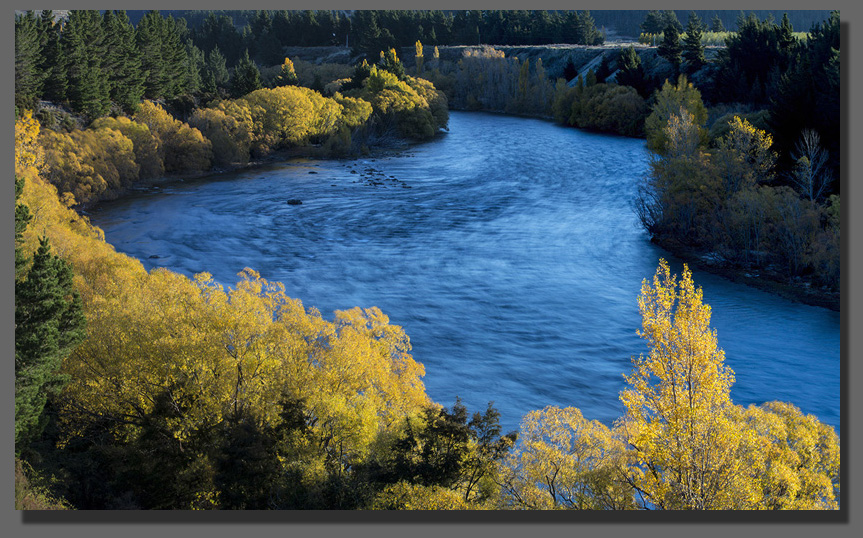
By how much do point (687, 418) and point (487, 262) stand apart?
96.3 feet

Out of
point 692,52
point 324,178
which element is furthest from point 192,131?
point 692,52

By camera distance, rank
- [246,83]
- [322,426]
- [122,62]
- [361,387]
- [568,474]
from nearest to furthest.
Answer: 1. [568,474]
2. [322,426]
3. [361,387]
4. [122,62]
5. [246,83]

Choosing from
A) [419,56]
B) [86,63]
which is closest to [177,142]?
[86,63]

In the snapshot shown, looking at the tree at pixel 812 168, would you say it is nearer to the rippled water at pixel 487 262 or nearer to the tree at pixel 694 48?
the rippled water at pixel 487 262

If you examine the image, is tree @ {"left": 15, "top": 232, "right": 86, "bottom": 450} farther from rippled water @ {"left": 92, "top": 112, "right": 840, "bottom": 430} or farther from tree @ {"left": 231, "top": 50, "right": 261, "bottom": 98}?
tree @ {"left": 231, "top": 50, "right": 261, "bottom": 98}

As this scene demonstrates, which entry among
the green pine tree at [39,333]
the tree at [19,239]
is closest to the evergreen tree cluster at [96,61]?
the tree at [19,239]

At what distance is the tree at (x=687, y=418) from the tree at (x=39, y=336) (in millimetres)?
12705

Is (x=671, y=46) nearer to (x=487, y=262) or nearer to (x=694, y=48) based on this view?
(x=694, y=48)

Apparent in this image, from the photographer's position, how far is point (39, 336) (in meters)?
17.0

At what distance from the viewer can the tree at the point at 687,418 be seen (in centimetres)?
1382

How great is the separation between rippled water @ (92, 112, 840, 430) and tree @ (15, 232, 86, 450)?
44.2 feet

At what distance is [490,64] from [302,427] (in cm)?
10234

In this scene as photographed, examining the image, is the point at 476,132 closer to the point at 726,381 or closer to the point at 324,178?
the point at 324,178

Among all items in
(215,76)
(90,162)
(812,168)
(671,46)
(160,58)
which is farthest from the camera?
(215,76)
